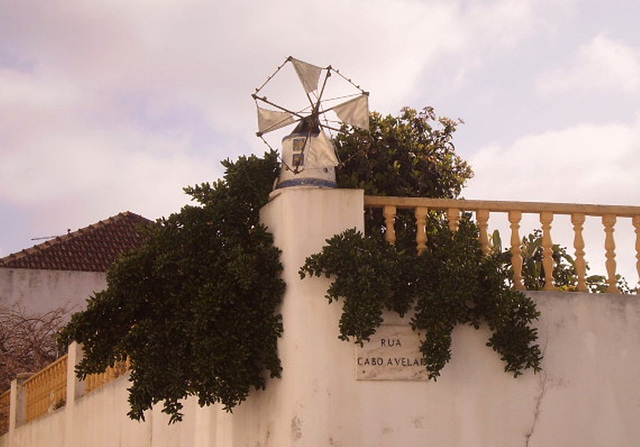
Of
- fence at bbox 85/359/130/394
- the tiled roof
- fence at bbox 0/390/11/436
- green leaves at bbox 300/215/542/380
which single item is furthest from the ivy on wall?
the tiled roof

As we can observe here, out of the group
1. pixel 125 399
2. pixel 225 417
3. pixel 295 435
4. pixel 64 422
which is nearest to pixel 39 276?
pixel 64 422

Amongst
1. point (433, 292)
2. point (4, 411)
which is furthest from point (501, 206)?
point (4, 411)

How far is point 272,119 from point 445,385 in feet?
9.93

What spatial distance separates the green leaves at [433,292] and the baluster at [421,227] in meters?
0.13

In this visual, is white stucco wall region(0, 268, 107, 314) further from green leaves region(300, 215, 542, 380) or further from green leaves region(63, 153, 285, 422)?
green leaves region(300, 215, 542, 380)

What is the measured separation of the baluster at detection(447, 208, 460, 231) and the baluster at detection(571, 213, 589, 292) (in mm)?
1157

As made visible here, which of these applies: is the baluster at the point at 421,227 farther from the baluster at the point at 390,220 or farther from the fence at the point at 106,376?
the fence at the point at 106,376

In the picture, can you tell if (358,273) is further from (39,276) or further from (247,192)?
(39,276)

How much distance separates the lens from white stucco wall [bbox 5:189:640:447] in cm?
990

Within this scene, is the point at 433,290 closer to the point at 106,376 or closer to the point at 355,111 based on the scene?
the point at 355,111

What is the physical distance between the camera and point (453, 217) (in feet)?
34.8

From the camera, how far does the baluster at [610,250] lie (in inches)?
425

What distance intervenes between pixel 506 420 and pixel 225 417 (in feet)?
9.79

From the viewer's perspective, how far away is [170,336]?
418 inches
